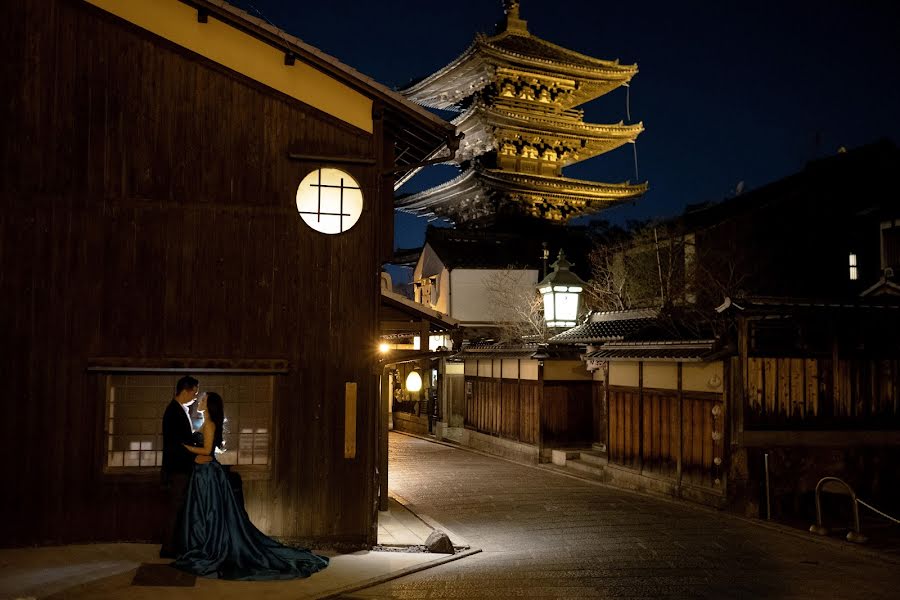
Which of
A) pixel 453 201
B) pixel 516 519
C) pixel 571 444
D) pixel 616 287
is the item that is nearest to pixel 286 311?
pixel 516 519

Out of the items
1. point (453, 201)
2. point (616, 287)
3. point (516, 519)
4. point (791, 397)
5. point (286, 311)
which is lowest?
point (516, 519)

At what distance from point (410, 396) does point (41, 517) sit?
2845 centimetres

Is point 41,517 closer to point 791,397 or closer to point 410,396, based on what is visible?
point 791,397

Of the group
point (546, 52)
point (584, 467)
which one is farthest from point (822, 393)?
point (546, 52)

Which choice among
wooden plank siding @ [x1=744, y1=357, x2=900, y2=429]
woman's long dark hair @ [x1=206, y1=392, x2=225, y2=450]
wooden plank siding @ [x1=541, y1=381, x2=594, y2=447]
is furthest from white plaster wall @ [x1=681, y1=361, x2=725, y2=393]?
woman's long dark hair @ [x1=206, y1=392, x2=225, y2=450]

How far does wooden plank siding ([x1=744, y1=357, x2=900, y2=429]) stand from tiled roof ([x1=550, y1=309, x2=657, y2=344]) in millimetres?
5079

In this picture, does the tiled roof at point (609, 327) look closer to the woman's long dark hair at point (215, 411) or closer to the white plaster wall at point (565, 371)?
the white plaster wall at point (565, 371)

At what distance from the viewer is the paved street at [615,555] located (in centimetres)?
930

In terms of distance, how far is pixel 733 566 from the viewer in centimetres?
1053

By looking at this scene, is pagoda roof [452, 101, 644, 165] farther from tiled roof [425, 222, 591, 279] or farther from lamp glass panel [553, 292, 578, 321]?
lamp glass panel [553, 292, 578, 321]

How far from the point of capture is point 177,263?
10852 millimetres

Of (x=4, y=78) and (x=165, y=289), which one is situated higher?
(x=4, y=78)

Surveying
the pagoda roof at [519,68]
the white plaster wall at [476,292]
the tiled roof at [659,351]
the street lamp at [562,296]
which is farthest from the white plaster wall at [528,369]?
the pagoda roof at [519,68]

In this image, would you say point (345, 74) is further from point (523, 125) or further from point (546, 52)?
point (546, 52)
